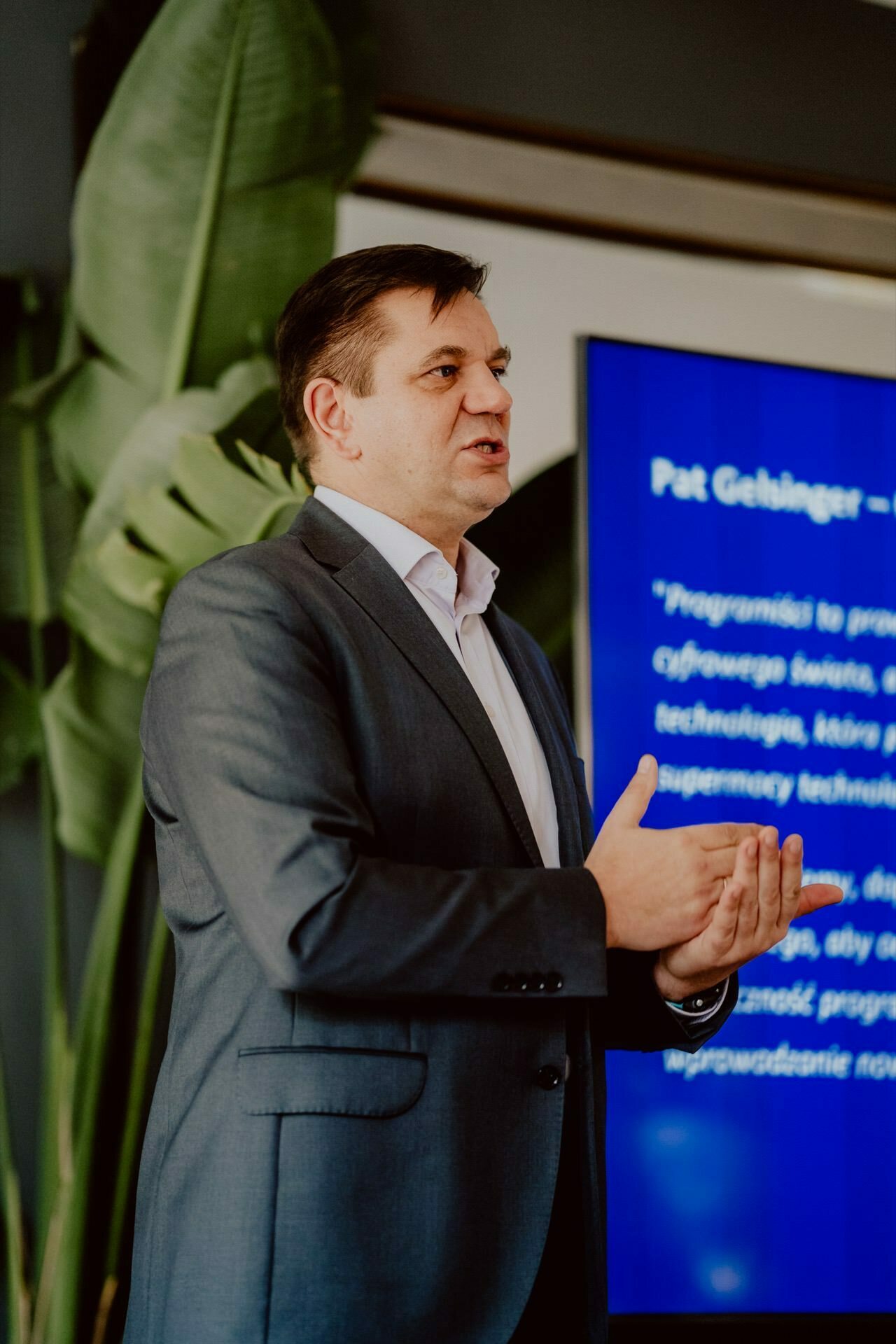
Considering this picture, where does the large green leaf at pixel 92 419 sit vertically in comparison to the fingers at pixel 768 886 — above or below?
above

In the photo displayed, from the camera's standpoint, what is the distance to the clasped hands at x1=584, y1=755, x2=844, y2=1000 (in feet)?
4.33

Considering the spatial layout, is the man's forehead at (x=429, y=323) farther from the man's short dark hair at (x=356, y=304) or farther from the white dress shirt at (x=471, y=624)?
the white dress shirt at (x=471, y=624)

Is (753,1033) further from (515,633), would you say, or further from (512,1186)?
(512,1186)

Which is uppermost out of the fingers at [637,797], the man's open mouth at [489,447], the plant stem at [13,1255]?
the man's open mouth at [489,447]

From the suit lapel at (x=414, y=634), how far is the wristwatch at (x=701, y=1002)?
11.7 inches

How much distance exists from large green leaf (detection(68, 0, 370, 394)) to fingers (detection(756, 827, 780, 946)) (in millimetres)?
1599

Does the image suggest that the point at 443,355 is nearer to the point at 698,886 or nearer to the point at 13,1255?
the point at 698,886

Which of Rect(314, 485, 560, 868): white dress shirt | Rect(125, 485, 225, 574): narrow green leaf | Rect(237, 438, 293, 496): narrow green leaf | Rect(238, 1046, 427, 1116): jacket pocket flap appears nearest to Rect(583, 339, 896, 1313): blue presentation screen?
Rect(237, 438, 293, 496): narrow green leaf

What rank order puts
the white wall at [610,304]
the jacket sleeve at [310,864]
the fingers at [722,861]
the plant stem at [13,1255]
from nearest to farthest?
the jacket sleeve at [310,864], the fingers at [722,861], the plant stem at [13,1255], the white wall at [610,304]

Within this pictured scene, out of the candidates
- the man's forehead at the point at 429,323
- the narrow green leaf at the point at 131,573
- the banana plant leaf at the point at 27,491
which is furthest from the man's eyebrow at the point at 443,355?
the banana plant leaf at the point at 27,491

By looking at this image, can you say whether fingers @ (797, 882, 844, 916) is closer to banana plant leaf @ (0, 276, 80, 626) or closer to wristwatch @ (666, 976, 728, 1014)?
wristwatch @ (666, 976, 728, 1014)

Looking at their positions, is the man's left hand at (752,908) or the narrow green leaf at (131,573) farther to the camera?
the narrow green leaf at (131,573)

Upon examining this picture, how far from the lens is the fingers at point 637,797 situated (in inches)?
55.4

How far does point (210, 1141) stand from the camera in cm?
130
